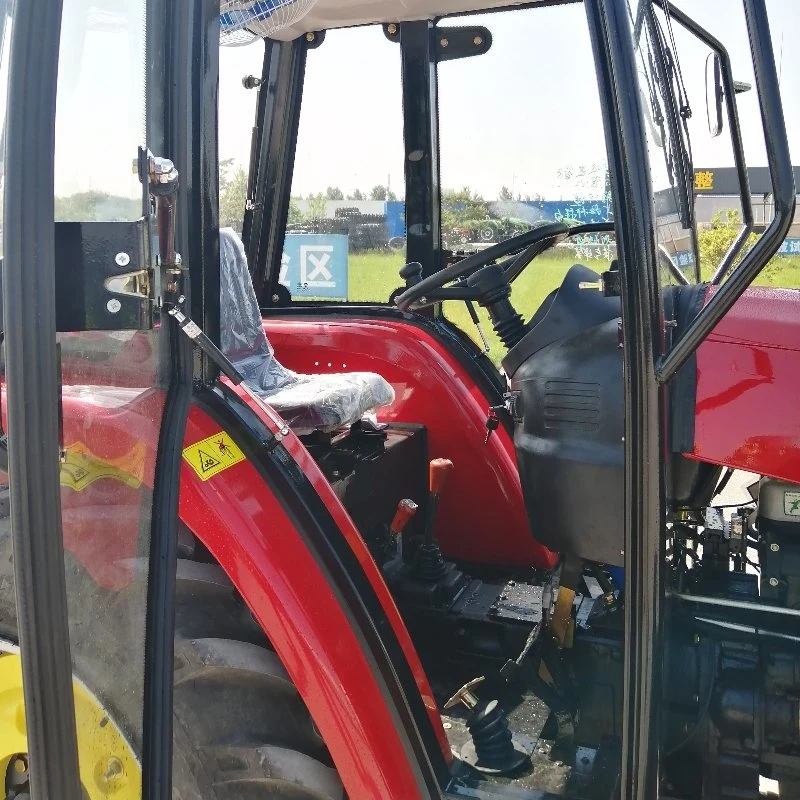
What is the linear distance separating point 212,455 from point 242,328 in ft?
2.91

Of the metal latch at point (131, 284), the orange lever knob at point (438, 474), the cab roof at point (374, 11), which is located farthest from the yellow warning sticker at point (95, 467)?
the cab roof at point (374, 11)

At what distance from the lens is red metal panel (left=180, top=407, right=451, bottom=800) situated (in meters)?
1.40

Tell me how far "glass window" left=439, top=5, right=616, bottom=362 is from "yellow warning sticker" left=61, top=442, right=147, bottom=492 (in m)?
0.96

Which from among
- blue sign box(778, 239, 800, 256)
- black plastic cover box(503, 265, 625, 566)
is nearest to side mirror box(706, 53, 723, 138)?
blue sign box(778, 239, 800, 256)

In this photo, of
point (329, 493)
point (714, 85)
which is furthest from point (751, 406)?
point (329, 493)

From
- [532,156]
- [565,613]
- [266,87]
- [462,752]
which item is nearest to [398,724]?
[462,752]

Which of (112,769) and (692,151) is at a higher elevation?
(692,151)

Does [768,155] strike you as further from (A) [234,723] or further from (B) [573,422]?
(A) [234,723]

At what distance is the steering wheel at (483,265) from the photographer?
183cm

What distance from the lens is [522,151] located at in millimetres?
2352

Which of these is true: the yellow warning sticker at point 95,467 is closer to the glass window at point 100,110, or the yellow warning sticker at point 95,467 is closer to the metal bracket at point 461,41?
the glass window at point 100,110

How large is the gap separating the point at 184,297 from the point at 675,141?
1009mm

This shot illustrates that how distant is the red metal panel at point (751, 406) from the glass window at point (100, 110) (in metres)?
0.98

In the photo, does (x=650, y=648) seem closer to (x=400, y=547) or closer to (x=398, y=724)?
(x=398, y=724)
